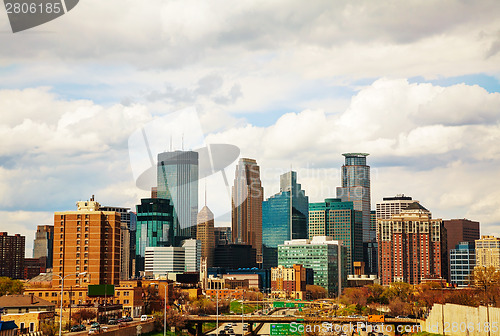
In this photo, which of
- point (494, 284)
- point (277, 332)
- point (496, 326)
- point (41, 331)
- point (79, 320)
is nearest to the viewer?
point (496, 326)

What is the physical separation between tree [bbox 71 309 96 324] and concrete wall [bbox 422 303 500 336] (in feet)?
250

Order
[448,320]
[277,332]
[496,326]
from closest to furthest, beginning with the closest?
[496,326], [448,320], [277,332]

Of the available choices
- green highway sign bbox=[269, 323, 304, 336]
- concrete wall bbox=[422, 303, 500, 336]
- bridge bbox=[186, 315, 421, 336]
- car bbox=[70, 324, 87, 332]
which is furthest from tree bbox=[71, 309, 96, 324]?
concrete wall bbox=[422, 303, 500, 336]

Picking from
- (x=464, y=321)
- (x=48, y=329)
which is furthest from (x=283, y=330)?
(x=464, y=321)

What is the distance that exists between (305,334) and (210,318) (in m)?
32.1

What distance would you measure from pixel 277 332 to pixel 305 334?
5671 millimetres

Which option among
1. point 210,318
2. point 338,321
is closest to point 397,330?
point 338,321

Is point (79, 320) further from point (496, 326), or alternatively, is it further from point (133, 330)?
point (496, 326)

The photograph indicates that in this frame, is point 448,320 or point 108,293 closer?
point 448,320

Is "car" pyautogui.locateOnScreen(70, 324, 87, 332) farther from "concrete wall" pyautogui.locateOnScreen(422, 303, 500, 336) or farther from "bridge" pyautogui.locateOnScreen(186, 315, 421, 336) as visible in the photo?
"concrete wall" pyautogui.locateOnScreen(422, 303, 500, 336)

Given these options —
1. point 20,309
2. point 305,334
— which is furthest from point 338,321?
point 20,309

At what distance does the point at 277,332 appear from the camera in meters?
147

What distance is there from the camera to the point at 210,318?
172 m

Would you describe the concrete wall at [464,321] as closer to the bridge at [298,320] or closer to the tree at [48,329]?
the bridge at [298,320]
